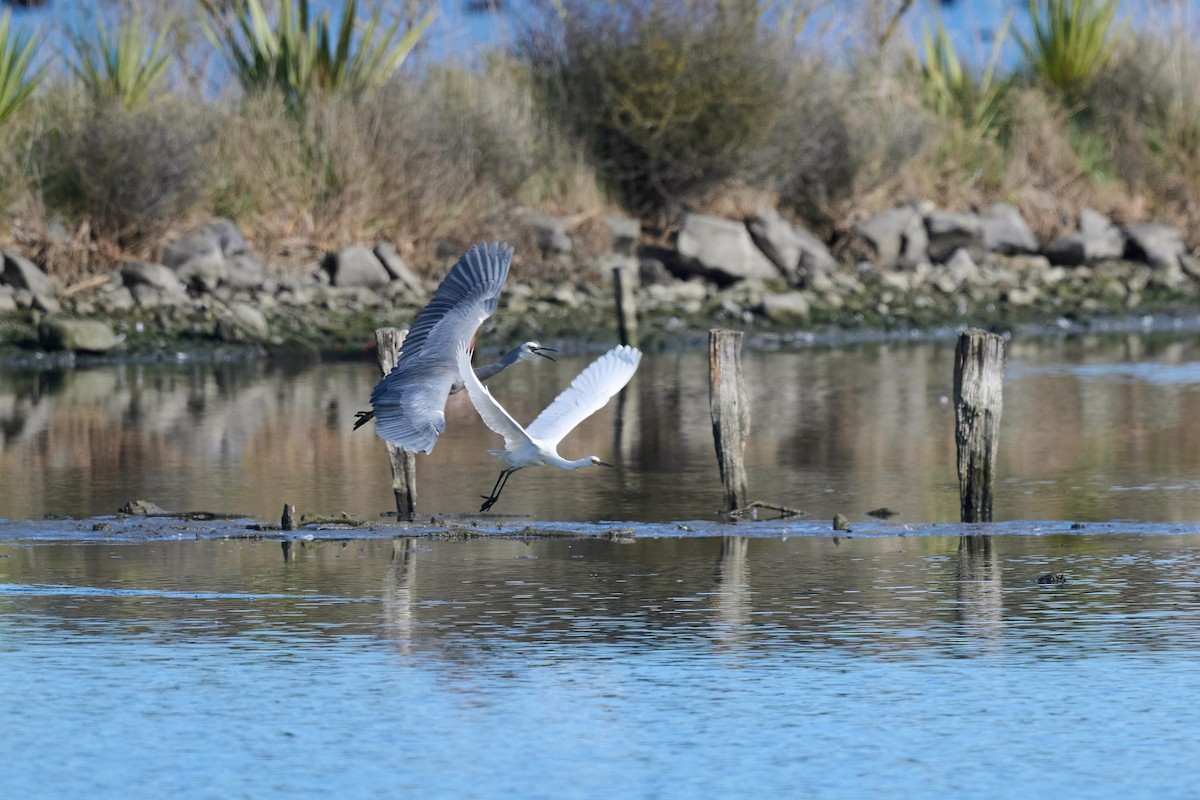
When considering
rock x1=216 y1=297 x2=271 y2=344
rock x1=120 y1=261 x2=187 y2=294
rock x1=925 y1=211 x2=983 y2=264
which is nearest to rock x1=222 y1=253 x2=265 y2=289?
rock x1=120 y1=261 x2=187 y2=294

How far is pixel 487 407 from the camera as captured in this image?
10734 millimetres

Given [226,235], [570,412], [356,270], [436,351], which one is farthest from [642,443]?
[226,235]

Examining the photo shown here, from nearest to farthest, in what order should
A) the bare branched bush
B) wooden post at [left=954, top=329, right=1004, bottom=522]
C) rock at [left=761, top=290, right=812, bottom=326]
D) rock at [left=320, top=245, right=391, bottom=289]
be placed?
wooden post at [left=954, top=329, right=1004, bottom=522], the bare branched bush, rock at [left=320, top=245, right=391, bottom=289], rock at [left=761, top=290, right=812, bottom=326]

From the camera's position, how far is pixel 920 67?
3675cm

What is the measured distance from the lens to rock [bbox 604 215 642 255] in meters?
30.4

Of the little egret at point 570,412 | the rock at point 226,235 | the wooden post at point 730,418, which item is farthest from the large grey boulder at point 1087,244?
the little egret at point 570,412

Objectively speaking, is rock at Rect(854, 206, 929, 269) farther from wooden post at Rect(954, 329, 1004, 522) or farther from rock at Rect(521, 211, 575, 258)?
wooden post at Rect(954, 329, 1004, 522)

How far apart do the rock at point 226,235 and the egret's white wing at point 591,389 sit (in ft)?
52.8

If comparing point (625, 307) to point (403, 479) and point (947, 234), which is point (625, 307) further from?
point (403, 479)

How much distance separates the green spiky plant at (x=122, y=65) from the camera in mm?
27469

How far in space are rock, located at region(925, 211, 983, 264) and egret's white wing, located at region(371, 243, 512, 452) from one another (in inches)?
915

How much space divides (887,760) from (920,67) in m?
30.0

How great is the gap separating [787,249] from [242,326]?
8.68 m

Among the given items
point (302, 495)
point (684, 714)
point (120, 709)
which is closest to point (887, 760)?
point (684, 714)
